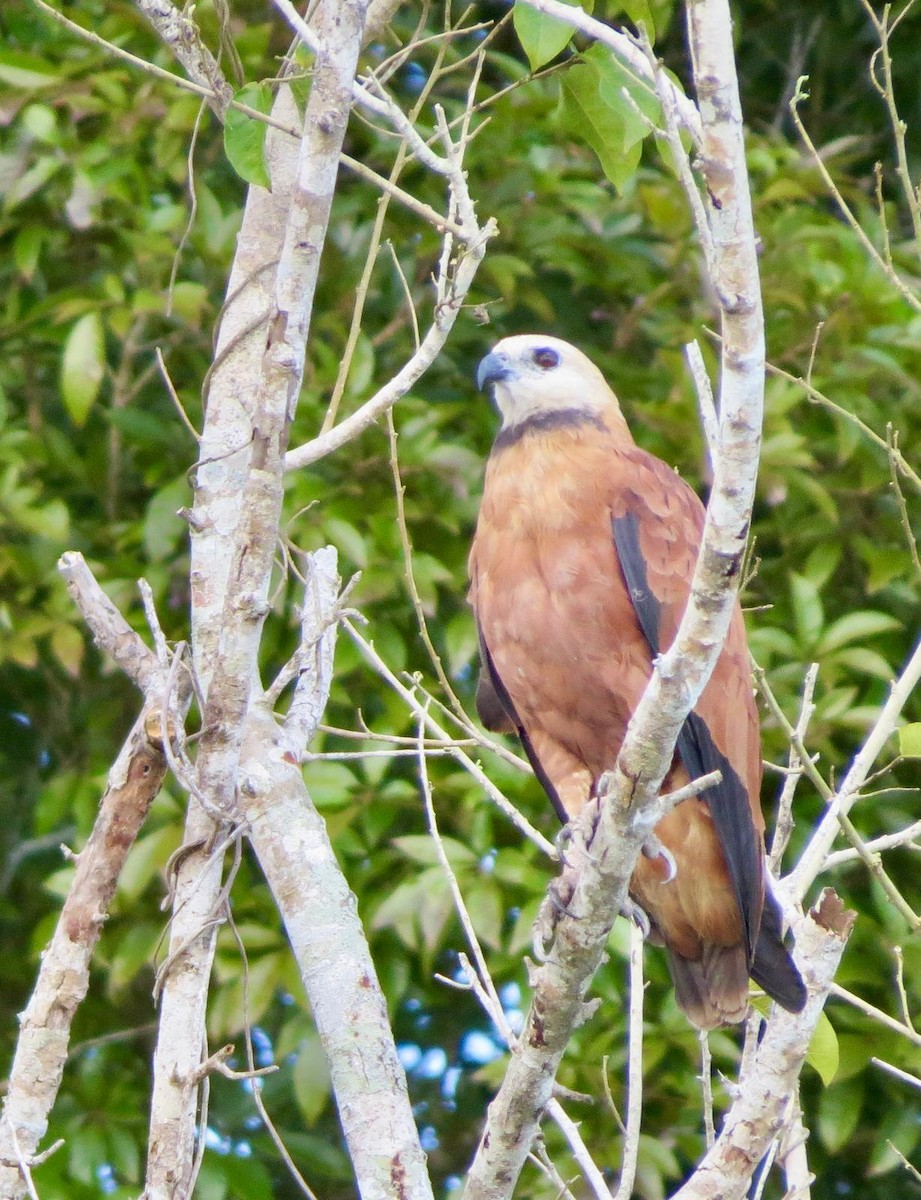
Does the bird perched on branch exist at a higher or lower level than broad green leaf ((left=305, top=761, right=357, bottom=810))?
higher

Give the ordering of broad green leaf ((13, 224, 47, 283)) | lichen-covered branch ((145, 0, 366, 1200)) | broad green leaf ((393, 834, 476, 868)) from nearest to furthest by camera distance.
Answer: lichen-covered branch ((145, 0, 366, 1200)) < broad green leaf ((393, 834, 476, 868)) < broad green leaf ((13, 224, 47, 283))

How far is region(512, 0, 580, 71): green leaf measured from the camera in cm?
230

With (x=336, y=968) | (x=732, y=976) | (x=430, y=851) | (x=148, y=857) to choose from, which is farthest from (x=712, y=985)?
(x=148, y=857)

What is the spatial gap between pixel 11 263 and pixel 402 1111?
2707 millimetres

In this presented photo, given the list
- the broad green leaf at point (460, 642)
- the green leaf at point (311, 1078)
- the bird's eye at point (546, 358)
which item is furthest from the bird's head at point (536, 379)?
the green leaf at point (311, 1078)

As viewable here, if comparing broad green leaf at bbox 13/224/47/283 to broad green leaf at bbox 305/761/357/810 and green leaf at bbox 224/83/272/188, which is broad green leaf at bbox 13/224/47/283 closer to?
broad green leaf at bbox 305/761/357/810

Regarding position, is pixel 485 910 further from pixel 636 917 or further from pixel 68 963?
pixel 68 963

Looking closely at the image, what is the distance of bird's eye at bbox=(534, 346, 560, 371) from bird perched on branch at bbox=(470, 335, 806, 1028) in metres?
0.18

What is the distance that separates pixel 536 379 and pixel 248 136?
1124 mm

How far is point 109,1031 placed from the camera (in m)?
4.13

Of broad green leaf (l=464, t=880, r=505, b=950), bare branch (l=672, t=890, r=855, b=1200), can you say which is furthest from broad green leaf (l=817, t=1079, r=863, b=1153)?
bare branch (l=672, t=890, r=855, b=1200)

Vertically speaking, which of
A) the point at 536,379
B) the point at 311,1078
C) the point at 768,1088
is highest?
the point at 536,379

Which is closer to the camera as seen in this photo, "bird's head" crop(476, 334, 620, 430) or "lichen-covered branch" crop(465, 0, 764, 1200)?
"lichen-covered branch" crop(465, 0, 764, 1200)

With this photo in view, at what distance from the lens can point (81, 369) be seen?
3.64m
